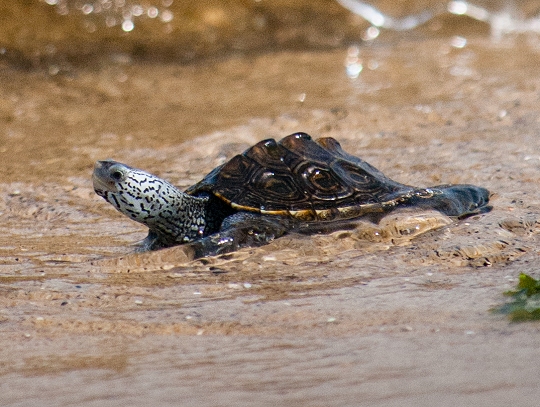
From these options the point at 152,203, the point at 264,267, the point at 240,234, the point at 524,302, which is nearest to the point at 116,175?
the point at 152,203

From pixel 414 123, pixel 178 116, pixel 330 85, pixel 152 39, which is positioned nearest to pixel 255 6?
pixel 152 39

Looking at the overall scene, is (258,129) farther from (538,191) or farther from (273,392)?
(273,392)

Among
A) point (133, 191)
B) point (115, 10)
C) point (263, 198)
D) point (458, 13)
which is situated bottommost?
point (263, 198)

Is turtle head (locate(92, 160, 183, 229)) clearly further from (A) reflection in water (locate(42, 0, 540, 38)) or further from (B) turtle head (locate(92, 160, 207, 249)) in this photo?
(A) reflection in water (locate(42, 0, 540, 38))

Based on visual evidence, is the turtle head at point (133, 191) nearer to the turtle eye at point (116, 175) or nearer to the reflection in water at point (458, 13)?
the turtle eye at point (116, 175)

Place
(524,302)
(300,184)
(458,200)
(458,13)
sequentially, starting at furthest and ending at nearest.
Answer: (458,13) → (458,200) → (300,184) → (524,302)

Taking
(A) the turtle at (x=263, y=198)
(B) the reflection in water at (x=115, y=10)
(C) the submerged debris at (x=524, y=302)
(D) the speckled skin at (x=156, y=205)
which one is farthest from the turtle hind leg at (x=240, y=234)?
(B) the reflection in water at (x=115, y=10)

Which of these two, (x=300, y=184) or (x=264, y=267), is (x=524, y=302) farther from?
(x=300, y=184)

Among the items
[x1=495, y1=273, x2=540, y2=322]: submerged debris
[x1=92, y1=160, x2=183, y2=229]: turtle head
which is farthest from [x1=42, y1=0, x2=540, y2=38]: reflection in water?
[x1=495, y1=273, x2=540, y2=322]: submerged debris
